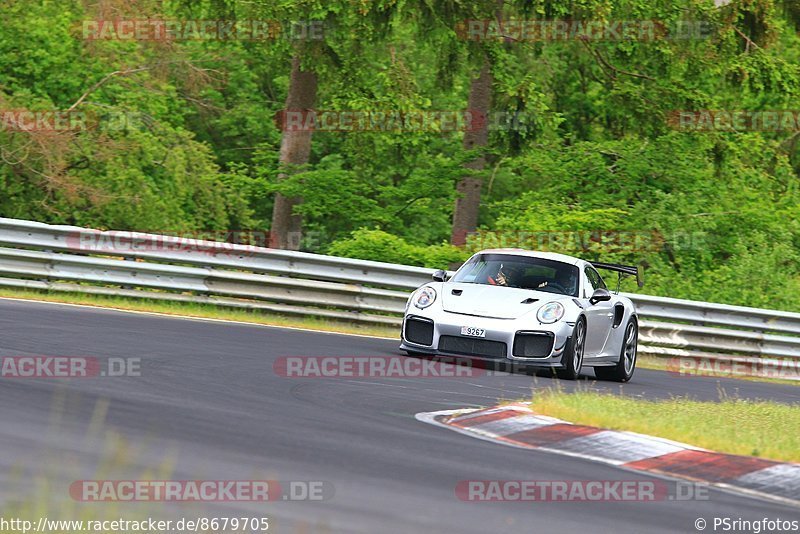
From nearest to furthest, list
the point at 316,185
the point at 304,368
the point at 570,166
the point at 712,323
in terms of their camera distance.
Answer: the point at 304,368 < the point at 712,323 < the point at 316,185 < the point at 570,166

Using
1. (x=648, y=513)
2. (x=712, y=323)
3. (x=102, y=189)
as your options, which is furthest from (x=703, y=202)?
(x=648, y=513)

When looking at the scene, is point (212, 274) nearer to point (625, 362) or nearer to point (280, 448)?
point (625, 362)

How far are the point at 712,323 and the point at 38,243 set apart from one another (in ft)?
34.0

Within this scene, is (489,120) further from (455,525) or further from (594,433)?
(455,525)

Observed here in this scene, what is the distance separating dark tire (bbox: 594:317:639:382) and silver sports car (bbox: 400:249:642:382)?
0.08 meters

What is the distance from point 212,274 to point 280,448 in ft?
36.1

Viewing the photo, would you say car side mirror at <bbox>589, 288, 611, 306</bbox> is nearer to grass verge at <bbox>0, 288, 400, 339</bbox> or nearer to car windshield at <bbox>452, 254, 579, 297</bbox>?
car windshield at <bbox>452, 254, 579, 297</bbox>

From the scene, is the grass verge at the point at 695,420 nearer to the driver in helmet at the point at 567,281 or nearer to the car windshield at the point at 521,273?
the driver in helmet at the point at 567,281

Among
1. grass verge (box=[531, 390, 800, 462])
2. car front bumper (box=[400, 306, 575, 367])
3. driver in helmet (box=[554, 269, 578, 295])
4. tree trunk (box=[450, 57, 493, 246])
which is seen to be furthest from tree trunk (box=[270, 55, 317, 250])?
grass verge (box=[531, 390, 800, 462])

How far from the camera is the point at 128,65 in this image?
31.9 metres

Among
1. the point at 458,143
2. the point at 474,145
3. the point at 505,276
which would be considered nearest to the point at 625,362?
the point at 505,276

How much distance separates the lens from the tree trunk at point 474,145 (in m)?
27.5

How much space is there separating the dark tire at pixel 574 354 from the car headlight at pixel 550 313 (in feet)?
0.83

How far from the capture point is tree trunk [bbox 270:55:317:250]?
92.3ft
